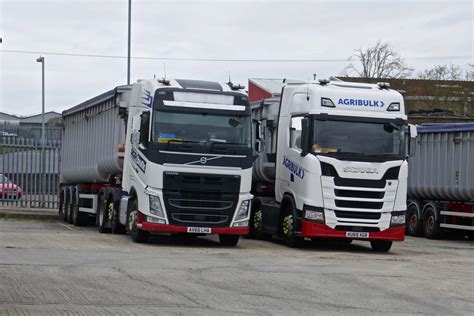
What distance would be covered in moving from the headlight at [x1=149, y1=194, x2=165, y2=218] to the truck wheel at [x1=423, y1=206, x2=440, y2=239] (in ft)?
35.6

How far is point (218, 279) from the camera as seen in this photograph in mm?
14219

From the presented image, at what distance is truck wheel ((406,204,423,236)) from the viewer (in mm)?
29016

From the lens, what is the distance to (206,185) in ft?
66.0

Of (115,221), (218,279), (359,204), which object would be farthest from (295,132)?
(218,279)

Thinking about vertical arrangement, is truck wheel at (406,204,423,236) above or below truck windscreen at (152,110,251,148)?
below

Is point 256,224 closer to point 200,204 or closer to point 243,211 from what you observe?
point 243,211

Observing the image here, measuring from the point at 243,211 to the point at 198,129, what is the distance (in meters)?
2.05

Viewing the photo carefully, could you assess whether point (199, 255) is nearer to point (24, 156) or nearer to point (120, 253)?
point (120, 253)

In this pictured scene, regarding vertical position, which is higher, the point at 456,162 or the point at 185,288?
the point at 456,162

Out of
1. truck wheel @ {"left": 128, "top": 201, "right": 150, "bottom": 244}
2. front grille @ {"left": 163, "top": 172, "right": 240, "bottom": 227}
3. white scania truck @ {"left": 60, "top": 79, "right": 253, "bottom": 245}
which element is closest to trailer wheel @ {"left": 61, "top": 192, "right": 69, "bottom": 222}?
white scania truck @ {"left": 60, "top": 79, "right": 253, "bottom": 245}

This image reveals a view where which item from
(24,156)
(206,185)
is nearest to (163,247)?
(206,185)

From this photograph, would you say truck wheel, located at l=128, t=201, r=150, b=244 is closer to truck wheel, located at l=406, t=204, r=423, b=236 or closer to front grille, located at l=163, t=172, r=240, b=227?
front grille, located at l=163, t=172, r=240, b=227

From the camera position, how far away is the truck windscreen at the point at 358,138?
66.6 ft

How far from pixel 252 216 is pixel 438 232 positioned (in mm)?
6836
